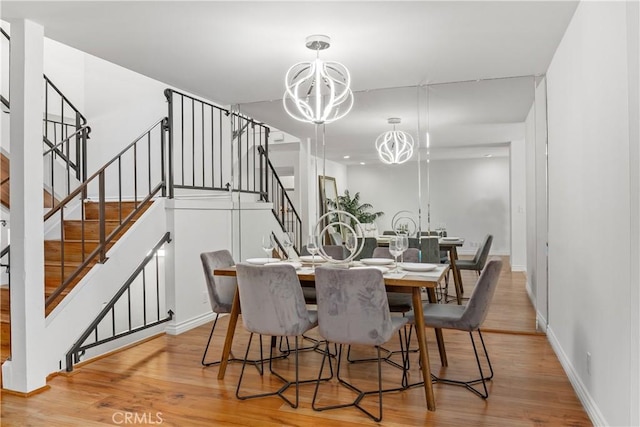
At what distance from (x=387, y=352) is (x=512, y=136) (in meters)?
2.99

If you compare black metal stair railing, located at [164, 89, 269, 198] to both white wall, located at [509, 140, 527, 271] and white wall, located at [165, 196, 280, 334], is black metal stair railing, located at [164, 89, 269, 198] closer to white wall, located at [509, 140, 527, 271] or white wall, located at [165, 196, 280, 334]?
white wall, located at [165, 196, 280, 334]

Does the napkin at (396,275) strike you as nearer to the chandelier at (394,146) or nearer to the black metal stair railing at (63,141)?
the chandelier at (394,146)

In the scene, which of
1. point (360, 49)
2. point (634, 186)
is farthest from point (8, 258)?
point (634, 186)

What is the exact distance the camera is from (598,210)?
2330 mm

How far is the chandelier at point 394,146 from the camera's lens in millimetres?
4539

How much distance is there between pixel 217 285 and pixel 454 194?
2.63m

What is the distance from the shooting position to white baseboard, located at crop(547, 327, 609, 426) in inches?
92.2

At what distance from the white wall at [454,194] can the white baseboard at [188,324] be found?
203cm

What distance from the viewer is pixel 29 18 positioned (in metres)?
2.89

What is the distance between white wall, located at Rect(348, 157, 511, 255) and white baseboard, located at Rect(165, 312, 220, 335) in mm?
2030

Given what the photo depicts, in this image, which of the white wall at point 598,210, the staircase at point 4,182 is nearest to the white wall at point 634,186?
the white wall at point 598,210

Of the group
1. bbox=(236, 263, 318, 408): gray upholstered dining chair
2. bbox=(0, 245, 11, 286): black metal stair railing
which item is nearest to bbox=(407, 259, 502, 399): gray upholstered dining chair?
bbox=(236, 263, 318, 408): gray upholstered dining chair

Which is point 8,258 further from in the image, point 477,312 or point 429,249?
point 429,249

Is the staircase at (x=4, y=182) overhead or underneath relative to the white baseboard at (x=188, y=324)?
overhead
